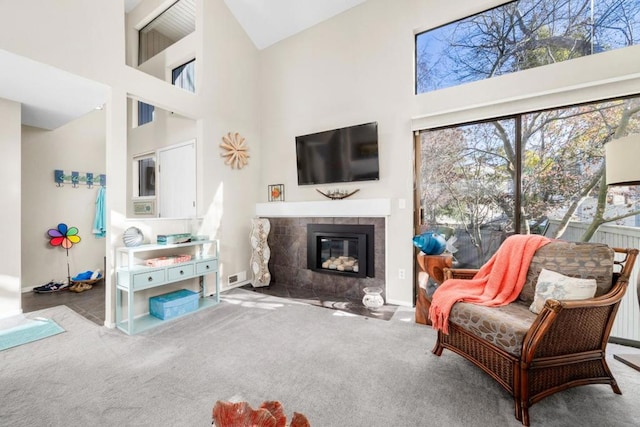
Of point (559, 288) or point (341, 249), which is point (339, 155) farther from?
point (559, 288)

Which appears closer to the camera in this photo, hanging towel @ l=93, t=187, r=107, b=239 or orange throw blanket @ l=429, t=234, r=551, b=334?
orange throw blanket @ l=429, t=234, r=551, b=334

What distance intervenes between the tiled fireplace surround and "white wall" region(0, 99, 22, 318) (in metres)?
2.62

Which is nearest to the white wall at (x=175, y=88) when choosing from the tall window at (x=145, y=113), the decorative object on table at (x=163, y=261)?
the decorative object on table at (x=163, y=261)

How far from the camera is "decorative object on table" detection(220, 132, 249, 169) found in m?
3.73

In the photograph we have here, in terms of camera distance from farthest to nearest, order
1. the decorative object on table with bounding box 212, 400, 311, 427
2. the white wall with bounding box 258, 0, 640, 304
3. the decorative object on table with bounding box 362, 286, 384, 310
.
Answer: the decorative object on table with bounding box 362, 286, 384, 310
the white wall with bounding box 258, 0, 640, 304
the decorative object on table with bounding box 212, 400, 311, 427

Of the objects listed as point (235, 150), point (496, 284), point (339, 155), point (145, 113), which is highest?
point (145, 113)

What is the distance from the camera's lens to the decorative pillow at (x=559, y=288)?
1640mm

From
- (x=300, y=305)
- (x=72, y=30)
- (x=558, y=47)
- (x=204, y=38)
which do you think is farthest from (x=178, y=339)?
(x=558, y=47)

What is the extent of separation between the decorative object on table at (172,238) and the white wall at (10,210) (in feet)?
4.87

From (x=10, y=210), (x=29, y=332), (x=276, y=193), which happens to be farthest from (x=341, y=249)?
(x=10, y=210)

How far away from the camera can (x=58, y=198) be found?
4.03 meters

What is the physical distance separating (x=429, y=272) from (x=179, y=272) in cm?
250

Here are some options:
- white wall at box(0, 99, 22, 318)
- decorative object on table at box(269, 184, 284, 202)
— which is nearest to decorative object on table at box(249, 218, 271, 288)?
decorative object on table at box(269, 184, 284, 202)

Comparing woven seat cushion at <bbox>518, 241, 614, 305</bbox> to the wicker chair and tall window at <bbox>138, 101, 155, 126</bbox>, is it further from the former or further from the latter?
tall window at <bbox>138, 101, 155, 126</bbox>
